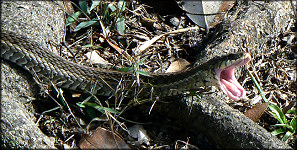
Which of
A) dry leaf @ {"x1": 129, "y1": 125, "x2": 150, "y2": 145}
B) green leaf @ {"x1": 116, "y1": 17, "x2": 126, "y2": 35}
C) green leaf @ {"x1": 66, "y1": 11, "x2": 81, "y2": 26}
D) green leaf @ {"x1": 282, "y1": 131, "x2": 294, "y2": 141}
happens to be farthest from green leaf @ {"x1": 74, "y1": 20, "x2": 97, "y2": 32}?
green leaf @ {"x1": 282, "y1": 131, "x2": 294, "y2": 141}

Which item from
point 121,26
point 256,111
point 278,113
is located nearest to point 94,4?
point 121,26

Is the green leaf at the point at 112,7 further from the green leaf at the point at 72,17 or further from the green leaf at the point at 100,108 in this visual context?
the green leaf at the point at 100,108

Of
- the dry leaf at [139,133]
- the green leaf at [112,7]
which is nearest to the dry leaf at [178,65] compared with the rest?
the dry leaf at [139,133]

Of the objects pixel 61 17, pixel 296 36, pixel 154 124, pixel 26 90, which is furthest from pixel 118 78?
pixel 296 36

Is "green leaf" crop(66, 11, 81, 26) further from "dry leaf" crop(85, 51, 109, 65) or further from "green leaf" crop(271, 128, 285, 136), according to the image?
"green leaf" crop(271, 128, 285, 136)

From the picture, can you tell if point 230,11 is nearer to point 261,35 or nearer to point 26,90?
point 261,35

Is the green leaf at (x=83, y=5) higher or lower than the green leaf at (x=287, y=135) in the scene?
higher
